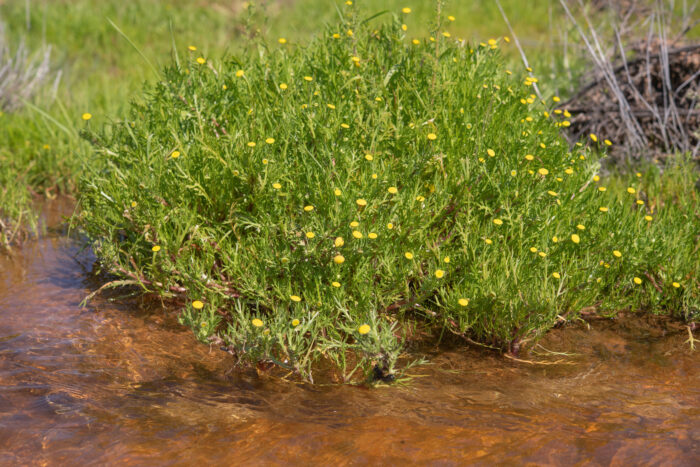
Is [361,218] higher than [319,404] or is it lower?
higher

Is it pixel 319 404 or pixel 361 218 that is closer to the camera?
pixel 319 404

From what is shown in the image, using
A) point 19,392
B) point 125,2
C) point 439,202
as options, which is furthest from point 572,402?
point 125,2

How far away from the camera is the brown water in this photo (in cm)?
268

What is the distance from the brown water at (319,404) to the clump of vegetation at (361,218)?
178mm

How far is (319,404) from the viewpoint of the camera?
300cm

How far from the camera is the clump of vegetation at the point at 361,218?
326cm

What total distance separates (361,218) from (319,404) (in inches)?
34.4

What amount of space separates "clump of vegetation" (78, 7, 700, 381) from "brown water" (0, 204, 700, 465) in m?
0.18

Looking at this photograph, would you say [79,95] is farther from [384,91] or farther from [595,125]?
[595,125]

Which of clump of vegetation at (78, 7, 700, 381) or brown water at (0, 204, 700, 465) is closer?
brown water at (0, 204, 700, 465)

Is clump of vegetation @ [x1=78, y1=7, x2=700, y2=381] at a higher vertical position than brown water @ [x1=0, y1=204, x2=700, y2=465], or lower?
higher

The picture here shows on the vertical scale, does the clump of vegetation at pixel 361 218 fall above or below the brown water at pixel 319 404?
above

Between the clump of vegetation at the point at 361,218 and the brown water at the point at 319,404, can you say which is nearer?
the brown water at the point at 319,404

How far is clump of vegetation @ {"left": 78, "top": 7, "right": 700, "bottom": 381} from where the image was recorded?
3262 millimetres
